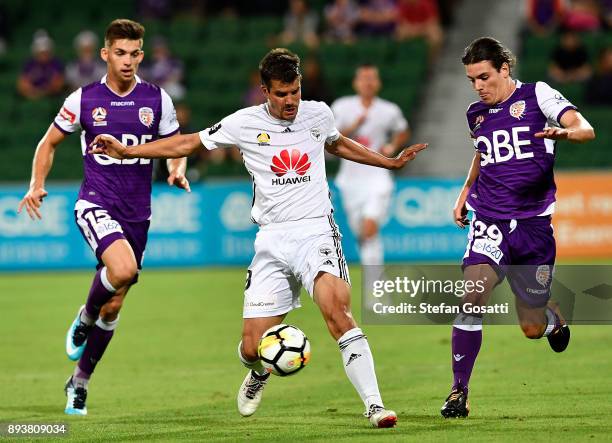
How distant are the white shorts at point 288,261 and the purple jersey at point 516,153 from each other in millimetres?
1130

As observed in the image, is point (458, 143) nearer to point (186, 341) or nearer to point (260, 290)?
point (186, 341)

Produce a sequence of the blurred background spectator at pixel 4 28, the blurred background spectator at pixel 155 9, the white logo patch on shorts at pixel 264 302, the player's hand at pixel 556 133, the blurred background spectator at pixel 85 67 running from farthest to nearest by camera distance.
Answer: the blurred background spectator at pixel 155 9, the blurred background spectator at pixel 4 28, the blurred background spectator at pixel 85 67, the white logo patch on shorts at pixel 264 302, the player's hand at pixel 556 133

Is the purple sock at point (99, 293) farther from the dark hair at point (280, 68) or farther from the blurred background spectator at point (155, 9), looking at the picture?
Answer: the blurred background spectator at point (155, 9)

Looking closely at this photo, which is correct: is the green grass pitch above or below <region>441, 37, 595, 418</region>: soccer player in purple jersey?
below

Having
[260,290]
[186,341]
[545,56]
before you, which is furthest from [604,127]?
[260,290]

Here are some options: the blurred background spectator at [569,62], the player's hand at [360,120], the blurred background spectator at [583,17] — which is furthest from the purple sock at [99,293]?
the blurred background spectator at [583,17]

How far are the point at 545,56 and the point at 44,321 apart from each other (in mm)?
12204

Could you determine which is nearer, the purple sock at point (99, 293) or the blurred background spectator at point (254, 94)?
the purple sock at point (99, 293)

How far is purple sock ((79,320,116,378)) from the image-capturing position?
8.84m

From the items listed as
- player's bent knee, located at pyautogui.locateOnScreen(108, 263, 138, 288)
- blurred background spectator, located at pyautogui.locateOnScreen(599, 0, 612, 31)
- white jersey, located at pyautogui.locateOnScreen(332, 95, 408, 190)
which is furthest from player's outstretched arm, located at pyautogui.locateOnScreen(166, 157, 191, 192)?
blurred background spectator, located at pyautogui.locateOnScreen(599, 0, 612, 31)

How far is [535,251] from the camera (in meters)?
8.08

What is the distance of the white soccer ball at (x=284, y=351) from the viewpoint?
23.8 feet

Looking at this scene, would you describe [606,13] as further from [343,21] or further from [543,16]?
[343,21]

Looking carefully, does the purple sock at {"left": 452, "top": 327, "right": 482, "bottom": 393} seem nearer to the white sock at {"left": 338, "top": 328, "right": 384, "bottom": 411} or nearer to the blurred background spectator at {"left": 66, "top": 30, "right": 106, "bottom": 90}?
the white sock at {"left": 338, "top": 328, "right": 384, "bottom": 411}
